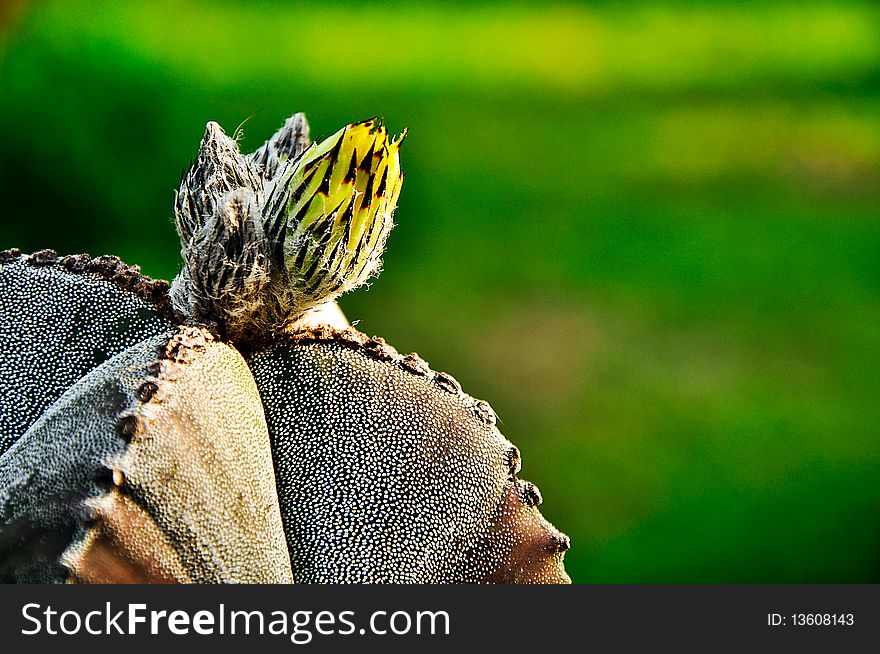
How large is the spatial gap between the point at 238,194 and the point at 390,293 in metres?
1.06

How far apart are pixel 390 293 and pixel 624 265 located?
1.33 ft

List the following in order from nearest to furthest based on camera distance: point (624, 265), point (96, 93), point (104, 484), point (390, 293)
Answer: point (104, 484)
point (96, 93)
point (390, 293)
point (624, 265)

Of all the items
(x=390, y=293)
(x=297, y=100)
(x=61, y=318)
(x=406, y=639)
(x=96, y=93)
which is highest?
(x=297, y=100)

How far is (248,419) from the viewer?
32 centimetres

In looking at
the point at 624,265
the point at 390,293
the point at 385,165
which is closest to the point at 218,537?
the point at 385,165

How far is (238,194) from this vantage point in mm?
325

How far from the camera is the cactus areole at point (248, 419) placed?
0.28 m

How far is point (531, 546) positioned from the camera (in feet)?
1.15

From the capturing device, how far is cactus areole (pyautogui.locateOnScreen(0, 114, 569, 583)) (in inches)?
11.2

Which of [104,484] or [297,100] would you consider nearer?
[104,484]

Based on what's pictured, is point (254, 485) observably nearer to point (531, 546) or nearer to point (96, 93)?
point (531, 546)

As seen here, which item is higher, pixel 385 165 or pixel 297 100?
pixel 297 100

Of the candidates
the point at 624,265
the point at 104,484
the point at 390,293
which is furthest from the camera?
the point at 624,265

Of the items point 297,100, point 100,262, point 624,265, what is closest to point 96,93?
point 297,100
